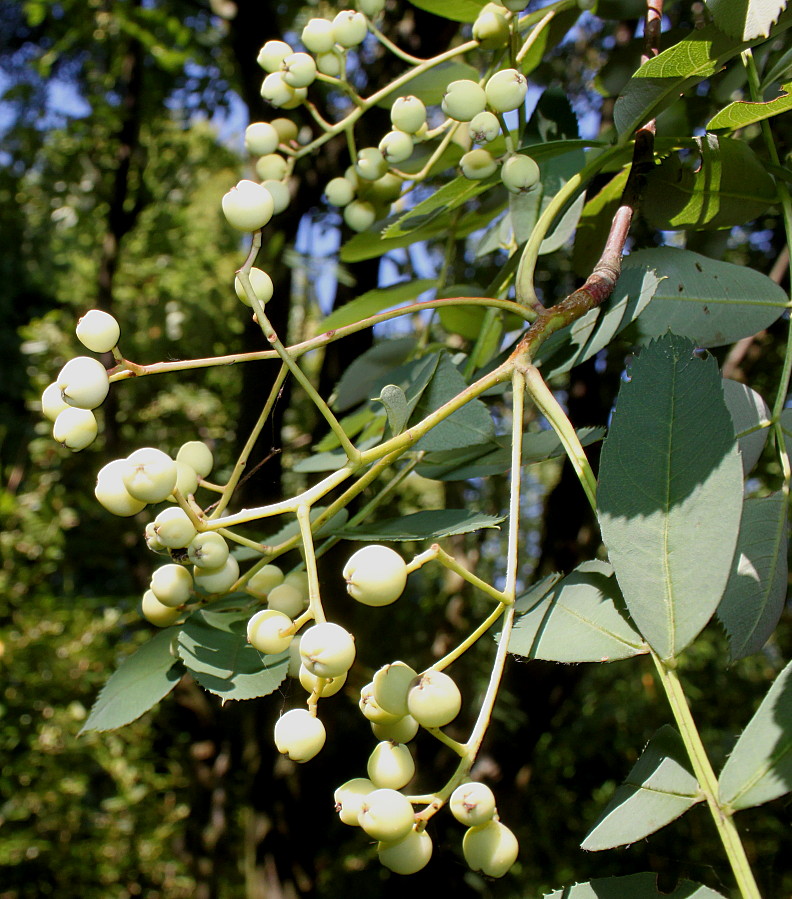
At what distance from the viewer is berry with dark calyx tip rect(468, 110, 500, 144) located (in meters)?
0.46

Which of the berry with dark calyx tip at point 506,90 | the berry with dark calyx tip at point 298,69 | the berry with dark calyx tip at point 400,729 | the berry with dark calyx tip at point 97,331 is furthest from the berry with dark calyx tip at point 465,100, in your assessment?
the berry with dark calyx tip at point 400,729

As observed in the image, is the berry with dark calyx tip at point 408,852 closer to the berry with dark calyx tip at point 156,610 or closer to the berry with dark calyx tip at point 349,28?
the berry with dark calyx tip at point 156,610

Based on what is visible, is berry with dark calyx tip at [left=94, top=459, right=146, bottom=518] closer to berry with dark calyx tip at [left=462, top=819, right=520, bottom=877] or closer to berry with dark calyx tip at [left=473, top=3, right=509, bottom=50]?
berry with dark calyx tip at [left=462, top=819, right=520, bottom=877]

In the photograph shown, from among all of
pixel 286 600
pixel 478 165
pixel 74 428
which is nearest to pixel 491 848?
pixel 286 600

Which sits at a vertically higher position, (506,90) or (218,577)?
(506,90)

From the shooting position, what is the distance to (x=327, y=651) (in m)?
0.29

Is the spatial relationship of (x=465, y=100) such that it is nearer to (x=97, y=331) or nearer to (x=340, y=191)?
(x=340, y=191)

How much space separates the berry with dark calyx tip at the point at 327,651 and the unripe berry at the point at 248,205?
0.20 metres

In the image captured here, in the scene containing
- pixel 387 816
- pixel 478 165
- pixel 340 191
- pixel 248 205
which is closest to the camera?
pixel 387 816

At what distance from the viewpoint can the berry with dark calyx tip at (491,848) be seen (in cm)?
29

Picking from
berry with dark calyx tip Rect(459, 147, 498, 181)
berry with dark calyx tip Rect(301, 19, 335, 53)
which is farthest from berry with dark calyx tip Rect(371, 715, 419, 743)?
berry with dark calyx tip Rect(301, 19, 335, 53)

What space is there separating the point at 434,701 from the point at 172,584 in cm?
15

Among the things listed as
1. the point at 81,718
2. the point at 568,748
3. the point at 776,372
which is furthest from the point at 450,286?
the point at 568,748

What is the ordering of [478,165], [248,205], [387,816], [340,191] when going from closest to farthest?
[387,816] → [248,205] → [478,165] → [340,191]
